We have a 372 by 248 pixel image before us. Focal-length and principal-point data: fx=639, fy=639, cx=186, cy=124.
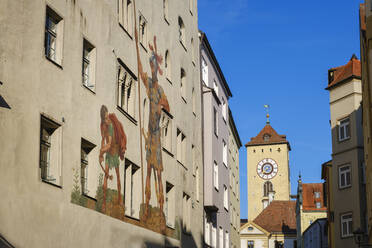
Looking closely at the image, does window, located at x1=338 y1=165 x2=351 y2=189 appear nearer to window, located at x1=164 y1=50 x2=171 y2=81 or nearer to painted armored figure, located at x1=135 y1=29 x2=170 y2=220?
window, located at x1=164 y1=50 x2=171 y2=81

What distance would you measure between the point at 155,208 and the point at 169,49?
7514mm

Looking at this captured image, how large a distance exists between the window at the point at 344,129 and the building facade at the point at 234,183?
1106 centimetres

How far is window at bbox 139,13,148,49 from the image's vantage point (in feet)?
77.1

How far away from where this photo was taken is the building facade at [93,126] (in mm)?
13766

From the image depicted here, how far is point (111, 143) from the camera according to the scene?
1931cm

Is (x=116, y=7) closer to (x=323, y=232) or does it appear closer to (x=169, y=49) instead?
(x=169, y=49)

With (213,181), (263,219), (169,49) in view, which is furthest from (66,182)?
(263,219)

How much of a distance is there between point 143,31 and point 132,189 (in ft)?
20.1

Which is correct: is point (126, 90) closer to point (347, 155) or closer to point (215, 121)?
point (215, 121)

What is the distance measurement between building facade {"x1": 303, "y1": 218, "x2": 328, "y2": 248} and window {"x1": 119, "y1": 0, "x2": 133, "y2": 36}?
39929mm

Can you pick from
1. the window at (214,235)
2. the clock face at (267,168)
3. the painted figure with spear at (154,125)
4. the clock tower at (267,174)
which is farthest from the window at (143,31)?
the clock face at (267,168)

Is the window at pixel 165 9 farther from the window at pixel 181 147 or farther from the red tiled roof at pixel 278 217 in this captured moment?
the red tiled roof at pixel 278 217

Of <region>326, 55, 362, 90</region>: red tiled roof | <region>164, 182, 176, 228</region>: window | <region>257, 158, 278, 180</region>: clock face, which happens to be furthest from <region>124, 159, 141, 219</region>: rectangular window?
<region>257, 158, 278, 180</region>: clock face

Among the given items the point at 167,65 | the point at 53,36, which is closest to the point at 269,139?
the point at 167,65
